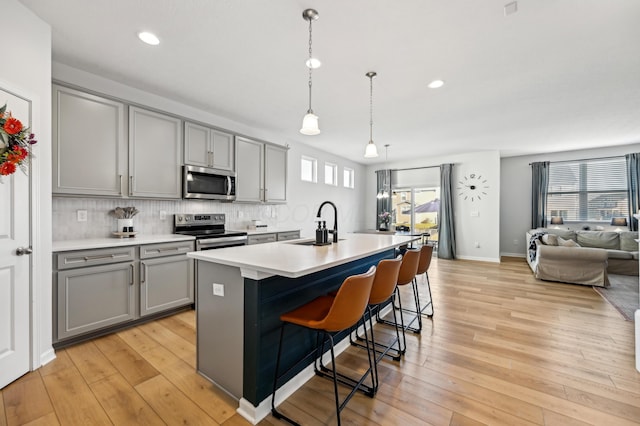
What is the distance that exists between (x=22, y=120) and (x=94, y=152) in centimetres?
76

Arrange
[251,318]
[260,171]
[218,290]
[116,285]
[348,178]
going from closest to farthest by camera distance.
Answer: [251,318]
[218,290]
[116,285]
[260,171]
[348,178]

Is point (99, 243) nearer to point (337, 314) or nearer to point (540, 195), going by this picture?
point (337, 314)

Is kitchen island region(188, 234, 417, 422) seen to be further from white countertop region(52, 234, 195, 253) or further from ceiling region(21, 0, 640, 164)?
ceiling region(21, 0, 640, 164)

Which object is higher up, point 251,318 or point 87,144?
point 87,144

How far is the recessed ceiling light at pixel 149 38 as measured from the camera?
88.8 inches

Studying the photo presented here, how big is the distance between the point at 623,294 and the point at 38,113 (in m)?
7.06

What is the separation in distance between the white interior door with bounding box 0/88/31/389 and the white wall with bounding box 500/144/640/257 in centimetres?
876

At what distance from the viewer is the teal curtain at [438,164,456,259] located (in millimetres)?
6836

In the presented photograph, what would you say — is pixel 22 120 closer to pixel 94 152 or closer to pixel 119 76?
pixel 94 152

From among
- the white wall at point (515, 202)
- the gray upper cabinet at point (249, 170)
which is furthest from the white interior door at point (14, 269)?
the white wall at point (515, 202)

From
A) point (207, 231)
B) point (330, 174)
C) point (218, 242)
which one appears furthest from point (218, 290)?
point (330, 174)

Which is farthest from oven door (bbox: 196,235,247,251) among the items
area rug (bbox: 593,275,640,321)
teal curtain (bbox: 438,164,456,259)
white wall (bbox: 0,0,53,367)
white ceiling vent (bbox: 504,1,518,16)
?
teal curtain (bbox: 438,164,456,259)

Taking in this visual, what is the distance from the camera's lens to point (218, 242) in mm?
3453

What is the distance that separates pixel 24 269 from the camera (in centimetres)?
198
